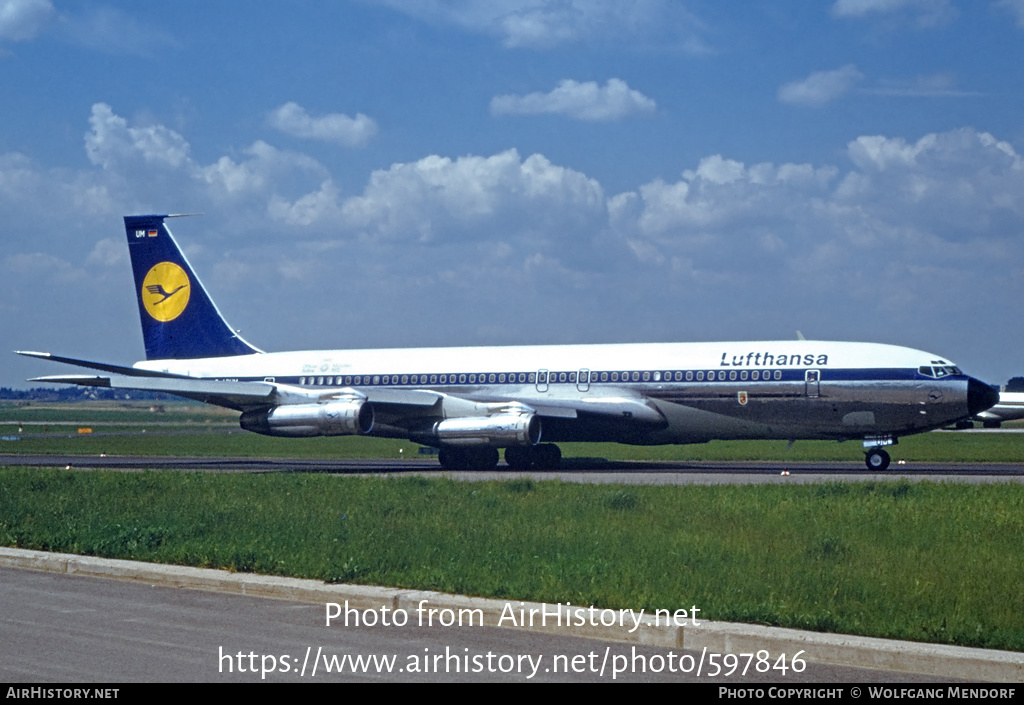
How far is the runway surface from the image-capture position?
2497 centimetres

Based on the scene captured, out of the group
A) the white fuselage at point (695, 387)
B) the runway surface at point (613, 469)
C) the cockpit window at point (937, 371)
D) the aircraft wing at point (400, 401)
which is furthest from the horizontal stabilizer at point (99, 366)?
the cockpit window at point (937, 371)

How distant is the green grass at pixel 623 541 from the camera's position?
31.8 ft

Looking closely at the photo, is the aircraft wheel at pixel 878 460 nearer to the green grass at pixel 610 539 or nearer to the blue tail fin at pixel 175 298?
the green grass at pixel 610 539

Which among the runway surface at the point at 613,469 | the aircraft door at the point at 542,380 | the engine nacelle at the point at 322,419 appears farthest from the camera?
the aircraft door at the point at 542,380

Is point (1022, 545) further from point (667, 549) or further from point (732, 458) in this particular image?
point (732, 458)

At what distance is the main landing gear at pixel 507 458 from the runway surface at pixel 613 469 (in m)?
0.33

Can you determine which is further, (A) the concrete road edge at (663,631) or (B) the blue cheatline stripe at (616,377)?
(B) the blue cheatline stripe at (616,377)

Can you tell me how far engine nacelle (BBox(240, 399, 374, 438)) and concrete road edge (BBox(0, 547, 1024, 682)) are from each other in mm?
17425

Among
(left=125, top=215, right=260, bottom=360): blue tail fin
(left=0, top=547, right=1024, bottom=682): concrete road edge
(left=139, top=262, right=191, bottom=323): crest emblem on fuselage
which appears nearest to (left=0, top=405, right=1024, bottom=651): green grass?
(left=0, top=547, right=1024, bottom=682): concrete road edge

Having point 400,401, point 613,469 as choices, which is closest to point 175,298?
point 400,401

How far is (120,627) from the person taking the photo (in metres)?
9.20

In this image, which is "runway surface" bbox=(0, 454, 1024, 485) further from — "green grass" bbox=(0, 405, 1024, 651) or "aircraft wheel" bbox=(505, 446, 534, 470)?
"green grass" bbox=(0, 405, 1024, 651)

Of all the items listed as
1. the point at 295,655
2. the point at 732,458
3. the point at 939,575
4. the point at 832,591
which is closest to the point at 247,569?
the point at 295,655

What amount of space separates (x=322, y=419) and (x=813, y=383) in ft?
42.0
